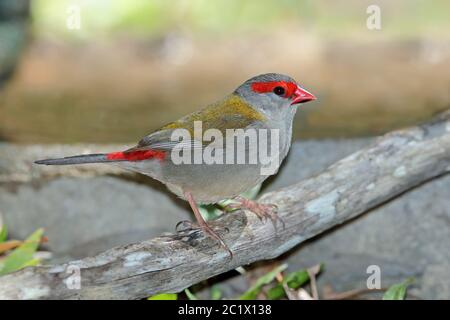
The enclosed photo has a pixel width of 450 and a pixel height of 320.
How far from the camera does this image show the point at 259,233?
Result: 416cm

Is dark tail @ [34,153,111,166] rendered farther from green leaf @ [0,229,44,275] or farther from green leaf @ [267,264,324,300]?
green leaf @ [267,264,324,300]

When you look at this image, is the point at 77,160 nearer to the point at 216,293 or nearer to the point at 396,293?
the point at 216,293

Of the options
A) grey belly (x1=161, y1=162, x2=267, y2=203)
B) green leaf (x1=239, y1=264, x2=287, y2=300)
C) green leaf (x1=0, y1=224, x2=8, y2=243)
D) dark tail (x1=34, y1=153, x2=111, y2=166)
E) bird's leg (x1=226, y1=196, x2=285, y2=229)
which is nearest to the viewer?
dark tail (x1=34, y1=153, x2=111, y2=166)

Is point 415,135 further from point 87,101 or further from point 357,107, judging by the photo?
point 87,101

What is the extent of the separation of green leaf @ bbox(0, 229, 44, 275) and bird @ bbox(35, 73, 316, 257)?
0.90 m

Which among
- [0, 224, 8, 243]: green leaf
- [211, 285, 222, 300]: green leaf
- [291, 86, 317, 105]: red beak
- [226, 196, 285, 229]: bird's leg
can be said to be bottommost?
[211, 285, 222, 300]: green leaf

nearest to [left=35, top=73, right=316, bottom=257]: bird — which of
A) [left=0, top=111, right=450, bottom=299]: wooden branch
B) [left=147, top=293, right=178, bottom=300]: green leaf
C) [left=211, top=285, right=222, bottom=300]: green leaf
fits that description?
[left=0, top=111, right=450, bottom=299]: wooden branch

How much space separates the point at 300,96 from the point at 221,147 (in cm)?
52

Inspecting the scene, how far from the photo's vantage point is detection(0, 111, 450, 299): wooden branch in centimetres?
332

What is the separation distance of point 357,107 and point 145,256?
3.54 metres

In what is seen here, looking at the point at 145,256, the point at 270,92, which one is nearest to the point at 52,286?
the point at 145,256

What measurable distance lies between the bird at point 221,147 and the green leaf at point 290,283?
17.4 inches

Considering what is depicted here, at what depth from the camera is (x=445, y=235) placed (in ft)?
15.8

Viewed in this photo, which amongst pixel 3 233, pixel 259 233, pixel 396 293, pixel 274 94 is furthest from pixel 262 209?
pixel 3 233
